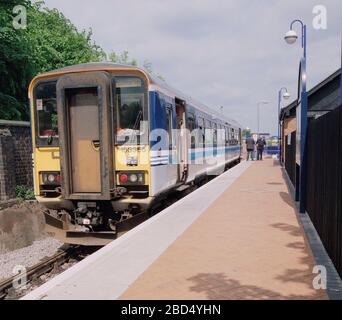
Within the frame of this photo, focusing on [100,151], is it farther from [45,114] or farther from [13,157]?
[13,157]

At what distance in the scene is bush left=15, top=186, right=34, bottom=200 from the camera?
1228cm

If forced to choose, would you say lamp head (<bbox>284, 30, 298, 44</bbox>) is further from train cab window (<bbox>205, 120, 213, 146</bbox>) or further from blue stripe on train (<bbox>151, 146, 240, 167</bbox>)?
blue stripe on train (<bbox>151, 146, 240, 167</bbox>)

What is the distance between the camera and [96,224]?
24.2 feet

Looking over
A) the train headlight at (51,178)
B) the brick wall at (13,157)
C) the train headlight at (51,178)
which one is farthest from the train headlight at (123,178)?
the brick wall at (13,157)

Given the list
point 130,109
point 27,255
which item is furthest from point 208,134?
point 27,255

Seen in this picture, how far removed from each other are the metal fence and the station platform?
1.25 ft

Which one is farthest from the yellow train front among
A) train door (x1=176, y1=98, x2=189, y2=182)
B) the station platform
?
train door (x1=176, y1=98, x2=189, y2=182)

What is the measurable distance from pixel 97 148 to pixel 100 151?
0.27 metres

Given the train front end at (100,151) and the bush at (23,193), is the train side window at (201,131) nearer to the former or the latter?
the train front end at (100,151)

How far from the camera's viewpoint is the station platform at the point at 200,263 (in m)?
4.09

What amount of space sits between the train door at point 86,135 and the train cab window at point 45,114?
1.91ft

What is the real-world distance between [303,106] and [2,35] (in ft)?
47.2
